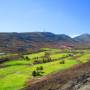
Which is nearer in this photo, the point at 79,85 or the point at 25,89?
the point at 79,85

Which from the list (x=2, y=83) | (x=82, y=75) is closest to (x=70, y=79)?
(x=82, y=75)

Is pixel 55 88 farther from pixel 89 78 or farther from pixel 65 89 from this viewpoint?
pixel 89 78

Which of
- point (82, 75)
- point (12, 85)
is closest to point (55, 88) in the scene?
point (82, 75)

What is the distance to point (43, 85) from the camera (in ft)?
158

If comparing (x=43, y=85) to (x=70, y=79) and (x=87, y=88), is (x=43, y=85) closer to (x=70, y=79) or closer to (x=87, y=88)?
(x=70, y=79)

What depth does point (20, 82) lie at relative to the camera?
187ft

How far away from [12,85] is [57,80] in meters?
10.9

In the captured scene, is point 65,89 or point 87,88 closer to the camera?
point 87,88

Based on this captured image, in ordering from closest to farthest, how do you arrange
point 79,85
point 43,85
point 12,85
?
point 79,85 < point 43,85 < point 12,85

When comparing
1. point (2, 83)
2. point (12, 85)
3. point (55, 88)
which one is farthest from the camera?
point (2, 83)

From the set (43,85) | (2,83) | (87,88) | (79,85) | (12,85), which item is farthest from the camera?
(2,83)


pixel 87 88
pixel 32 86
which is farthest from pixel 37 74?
pixel 87 88

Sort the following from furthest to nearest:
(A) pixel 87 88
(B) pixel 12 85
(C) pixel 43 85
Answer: (B) pixel 12 85, (C) pixel 43 85, (A) pixel 87 88

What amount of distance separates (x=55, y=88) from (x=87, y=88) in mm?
7986
